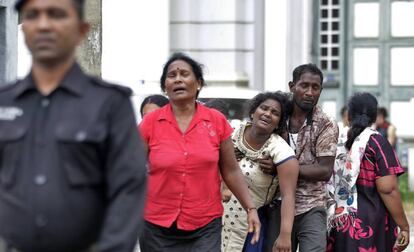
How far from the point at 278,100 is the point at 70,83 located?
12.8 ft

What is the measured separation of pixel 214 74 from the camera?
18422 mm

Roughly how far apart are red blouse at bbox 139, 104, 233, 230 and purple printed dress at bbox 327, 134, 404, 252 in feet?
5.72

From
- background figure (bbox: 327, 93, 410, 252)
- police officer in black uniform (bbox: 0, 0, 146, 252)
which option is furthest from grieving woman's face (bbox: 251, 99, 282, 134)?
police officer in black uniform (bbox: 0, 0, 146, 252)

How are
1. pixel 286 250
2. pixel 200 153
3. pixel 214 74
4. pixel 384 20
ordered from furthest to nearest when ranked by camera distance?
1. pixel 384 20
2. pixel 214 74
3. pixel 286 250
4. pixel 200 153

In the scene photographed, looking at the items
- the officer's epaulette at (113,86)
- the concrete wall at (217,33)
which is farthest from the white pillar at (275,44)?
the officer's epaulette at (113,86)

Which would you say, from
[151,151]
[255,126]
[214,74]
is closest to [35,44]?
[151,151]

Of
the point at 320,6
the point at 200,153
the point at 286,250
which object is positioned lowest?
the point at 286,250

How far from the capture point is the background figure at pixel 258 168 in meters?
7.61

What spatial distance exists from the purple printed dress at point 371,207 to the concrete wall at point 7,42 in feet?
8.54

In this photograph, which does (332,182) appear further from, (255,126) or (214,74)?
(214,74)

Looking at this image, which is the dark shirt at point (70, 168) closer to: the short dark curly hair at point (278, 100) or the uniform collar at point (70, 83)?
the uniform collar at point (70, 83)

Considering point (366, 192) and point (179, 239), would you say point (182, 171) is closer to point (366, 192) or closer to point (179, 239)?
point (179, 239)

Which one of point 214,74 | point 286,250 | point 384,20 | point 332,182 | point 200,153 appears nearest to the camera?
point 200,153

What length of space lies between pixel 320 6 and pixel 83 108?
894 inches
